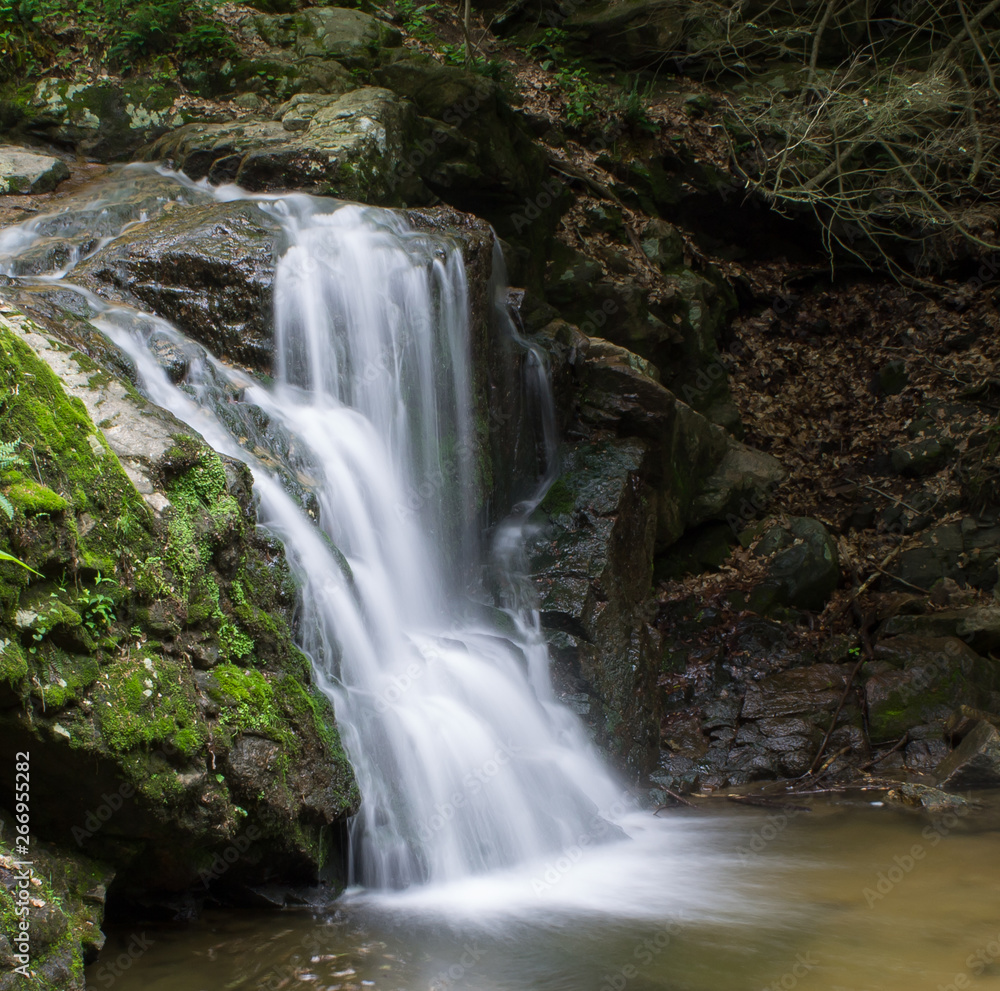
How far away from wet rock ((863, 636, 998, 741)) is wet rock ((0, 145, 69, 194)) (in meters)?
9.13

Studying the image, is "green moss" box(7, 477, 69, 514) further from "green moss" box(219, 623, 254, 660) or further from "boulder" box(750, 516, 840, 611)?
"boulder" box(750, 516, 840, 611)

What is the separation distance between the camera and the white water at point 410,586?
179 inches

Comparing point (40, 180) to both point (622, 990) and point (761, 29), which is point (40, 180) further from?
point (761, 29)

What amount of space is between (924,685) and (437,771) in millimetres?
4648

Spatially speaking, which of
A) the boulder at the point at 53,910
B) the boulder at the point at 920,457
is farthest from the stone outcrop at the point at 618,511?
the boulder at the point at 53,910

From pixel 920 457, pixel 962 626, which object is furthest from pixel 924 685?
pixel 920 457

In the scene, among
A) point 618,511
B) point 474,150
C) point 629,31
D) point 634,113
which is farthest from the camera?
point 629,31

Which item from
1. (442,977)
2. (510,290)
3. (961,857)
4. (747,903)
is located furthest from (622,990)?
(510,290)

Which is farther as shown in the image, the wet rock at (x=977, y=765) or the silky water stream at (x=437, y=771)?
the wet rock at (x=977, y=765)

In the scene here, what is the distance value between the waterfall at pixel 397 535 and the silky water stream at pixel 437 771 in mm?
18

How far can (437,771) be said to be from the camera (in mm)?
4820

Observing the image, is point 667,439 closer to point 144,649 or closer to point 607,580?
point 607,580

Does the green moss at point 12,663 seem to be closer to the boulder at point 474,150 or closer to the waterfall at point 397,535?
the waterfall at point 397,535

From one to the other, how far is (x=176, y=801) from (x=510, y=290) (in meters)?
6.55
